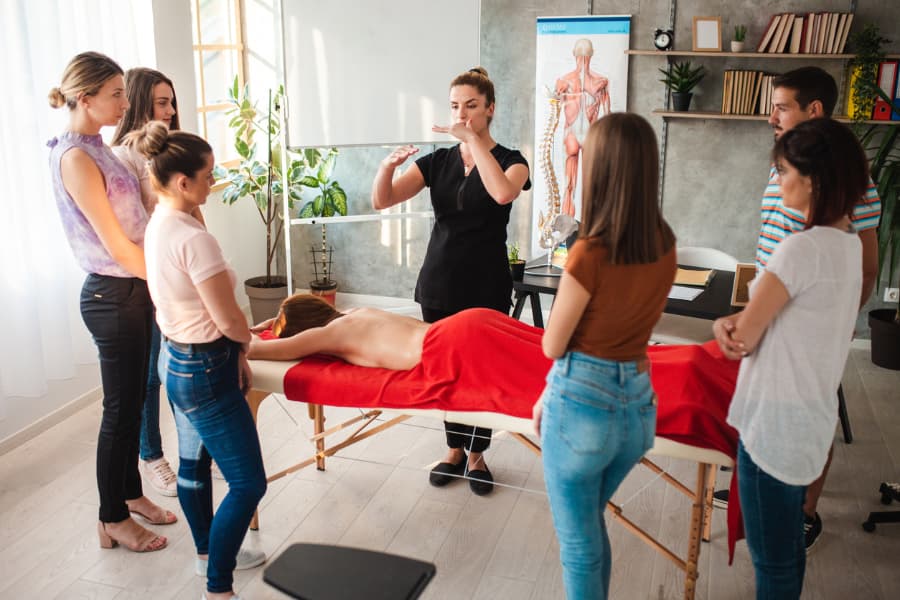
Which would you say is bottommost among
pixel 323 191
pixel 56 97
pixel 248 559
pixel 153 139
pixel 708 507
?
pixel 248 559

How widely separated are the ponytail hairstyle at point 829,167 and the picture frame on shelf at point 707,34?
2757 millimetres

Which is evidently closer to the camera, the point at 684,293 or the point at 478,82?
the point at 478,82

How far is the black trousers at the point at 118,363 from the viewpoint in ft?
7.93

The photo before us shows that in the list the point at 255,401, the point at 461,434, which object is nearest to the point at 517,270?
the point at 461,434

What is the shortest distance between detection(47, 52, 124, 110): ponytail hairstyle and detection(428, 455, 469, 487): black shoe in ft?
5.55

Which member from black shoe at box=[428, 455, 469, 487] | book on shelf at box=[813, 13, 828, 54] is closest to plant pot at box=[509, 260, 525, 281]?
black shoe at box=[428, 455, 469, 487]

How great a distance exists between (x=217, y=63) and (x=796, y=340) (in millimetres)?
5247

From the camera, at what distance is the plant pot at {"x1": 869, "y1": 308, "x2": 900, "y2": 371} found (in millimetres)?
4129

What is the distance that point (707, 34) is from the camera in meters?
4.24

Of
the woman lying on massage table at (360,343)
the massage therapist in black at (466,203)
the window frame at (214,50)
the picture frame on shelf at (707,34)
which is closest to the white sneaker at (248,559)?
the woman lying on massage table at (360,343)

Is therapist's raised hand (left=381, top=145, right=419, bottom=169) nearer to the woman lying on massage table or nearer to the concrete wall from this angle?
the woman lying on massage table

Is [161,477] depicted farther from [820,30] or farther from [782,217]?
[820,30]

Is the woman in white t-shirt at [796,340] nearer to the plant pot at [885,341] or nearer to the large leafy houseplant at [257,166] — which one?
the plant pot at [885,341]

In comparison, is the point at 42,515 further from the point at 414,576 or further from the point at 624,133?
the point at 624,133
